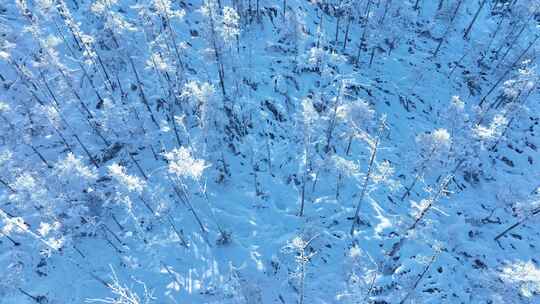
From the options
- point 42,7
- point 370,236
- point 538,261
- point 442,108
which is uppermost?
point 42,7

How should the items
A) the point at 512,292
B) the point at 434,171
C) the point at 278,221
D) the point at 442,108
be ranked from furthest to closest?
1. the point at 442,108
2. the point at 434,171
3. the point at 278,221
4. the point at 512,292

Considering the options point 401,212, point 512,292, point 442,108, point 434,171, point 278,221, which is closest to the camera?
point 512,292

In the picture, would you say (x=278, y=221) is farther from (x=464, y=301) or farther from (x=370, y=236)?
(x=464, y=301)

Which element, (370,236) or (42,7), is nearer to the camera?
(42,7)

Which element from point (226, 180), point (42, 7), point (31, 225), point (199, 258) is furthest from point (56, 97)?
point (199, 258)

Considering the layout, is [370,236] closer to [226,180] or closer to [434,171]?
[434,171]

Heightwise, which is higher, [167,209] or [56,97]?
[56,97]
